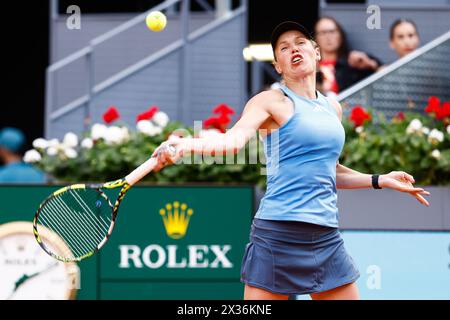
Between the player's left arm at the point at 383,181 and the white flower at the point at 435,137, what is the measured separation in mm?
2465

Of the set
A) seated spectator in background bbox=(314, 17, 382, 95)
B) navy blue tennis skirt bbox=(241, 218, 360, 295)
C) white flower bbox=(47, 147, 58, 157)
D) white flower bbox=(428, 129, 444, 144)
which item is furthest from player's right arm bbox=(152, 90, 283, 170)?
seated spectator in background bbox=(314, 17, 382, 95)

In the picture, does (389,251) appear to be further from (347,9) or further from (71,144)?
(347,9)

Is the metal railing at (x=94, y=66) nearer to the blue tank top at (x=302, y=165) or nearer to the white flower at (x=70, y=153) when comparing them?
the white flower at (x=70, y=153)

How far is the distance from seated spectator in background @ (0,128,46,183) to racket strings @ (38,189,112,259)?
1.22 meters

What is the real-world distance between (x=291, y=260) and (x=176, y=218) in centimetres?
253

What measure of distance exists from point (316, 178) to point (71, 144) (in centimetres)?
365

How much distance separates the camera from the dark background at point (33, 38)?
40.1 feet

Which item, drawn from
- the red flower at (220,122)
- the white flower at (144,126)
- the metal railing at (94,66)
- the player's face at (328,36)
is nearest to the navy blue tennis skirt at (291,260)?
the red flower at (220,122)

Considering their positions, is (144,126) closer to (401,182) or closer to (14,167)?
(14,167)

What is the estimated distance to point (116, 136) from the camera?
7.13 meters

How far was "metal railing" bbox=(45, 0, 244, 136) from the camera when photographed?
8.77 m

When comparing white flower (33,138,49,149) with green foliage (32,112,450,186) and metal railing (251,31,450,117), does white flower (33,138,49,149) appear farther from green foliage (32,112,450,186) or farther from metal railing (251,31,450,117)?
metal railing (251,31,450,117)
